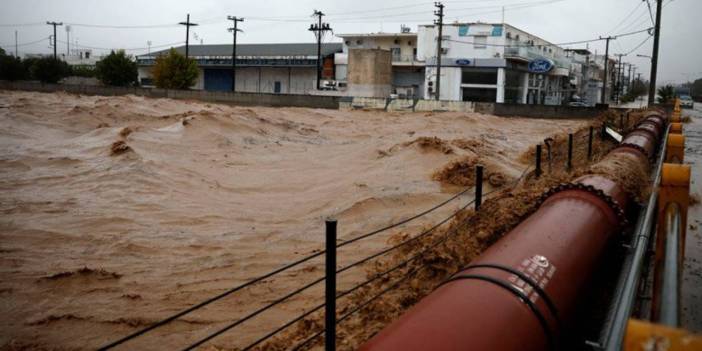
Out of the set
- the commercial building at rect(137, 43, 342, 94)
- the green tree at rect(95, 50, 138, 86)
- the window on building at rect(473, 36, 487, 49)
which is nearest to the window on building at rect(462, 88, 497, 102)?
the window on building at rect(473, 36, 487, 49)

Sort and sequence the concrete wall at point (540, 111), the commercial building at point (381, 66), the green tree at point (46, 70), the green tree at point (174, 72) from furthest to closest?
the green tree at point (46, 70), the commercial building at point (381, 66), the green tree at point (174, 72), the concrete wall at point (540, 111)

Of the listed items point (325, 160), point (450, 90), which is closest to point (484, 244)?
point (325, 160)

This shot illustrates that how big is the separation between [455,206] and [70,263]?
6.99 meters

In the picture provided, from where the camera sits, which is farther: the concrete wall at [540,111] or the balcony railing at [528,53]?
the balcony railing at [528,53]

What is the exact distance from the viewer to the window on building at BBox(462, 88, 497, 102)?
56719mm

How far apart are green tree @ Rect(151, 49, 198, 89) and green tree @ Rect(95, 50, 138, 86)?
664 cm

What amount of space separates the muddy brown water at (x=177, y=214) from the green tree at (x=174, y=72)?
34583 mm

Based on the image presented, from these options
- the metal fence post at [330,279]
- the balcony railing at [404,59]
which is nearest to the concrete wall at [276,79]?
the balcony railing at [404,59]

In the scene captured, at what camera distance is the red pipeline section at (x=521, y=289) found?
2.80 meters

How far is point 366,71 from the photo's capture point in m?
58.6

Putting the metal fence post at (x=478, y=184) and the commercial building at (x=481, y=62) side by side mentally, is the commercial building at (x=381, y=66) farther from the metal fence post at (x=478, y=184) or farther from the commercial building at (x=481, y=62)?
the metal fence post at (x=478, y=184)

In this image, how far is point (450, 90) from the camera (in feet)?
191

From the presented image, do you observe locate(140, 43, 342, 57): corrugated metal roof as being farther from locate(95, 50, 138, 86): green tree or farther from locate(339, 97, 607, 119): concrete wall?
locate(339, 97, 607, 119): concrete wall

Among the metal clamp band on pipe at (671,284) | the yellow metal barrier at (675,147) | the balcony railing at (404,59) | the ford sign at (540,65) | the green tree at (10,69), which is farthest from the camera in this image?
the green tree at (10,69)
